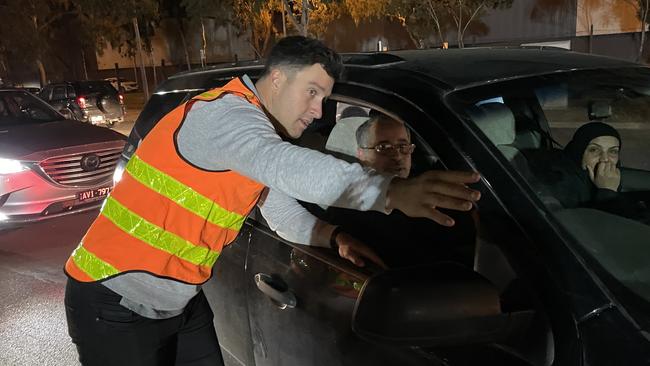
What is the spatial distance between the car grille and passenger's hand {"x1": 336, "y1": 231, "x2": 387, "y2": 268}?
5.11 m

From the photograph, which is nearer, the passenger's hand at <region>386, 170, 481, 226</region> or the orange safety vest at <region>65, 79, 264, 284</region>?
the passenger's hand at <region>386, 170, 481, 226</region>

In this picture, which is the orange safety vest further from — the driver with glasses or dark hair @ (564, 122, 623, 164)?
dark hair @ (564, 122, 623, 164)

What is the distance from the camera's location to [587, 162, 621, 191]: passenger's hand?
7.51 ft

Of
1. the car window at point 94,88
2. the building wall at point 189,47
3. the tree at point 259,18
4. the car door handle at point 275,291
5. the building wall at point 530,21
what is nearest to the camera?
the car door handle at point 275,291

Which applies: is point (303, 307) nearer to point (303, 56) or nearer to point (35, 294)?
point (303, 56)

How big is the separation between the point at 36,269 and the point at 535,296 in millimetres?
5104

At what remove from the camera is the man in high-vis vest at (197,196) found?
4.86 ft

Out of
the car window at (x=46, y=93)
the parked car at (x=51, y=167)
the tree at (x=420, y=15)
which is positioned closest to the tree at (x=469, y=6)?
the tree at (x=420, y=15)

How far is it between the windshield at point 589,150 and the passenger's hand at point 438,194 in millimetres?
352

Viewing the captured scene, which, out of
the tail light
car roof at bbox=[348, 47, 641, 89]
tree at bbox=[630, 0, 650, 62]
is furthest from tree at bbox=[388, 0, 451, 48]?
car roof at bbox=[348, 47, 641, 89]

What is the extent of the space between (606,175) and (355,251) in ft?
3.75

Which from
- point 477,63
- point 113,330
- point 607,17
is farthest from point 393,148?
point 607,17

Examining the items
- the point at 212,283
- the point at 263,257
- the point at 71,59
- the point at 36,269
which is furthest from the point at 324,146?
the point at 71,59

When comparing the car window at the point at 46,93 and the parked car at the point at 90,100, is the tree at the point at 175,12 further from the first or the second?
the parked car at the point at 90,100
